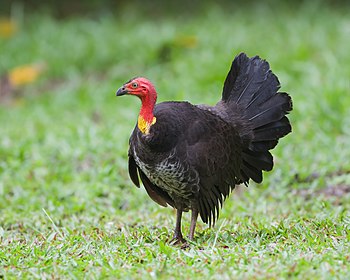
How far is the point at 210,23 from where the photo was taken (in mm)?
14547

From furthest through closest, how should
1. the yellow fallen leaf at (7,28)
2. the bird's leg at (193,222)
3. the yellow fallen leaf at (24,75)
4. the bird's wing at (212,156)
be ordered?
the yellow fallen leaf at (7,28) < the yellow fallen leaf at (24,75) < the bird's leg at (193,222) < the bird's wing at (212,156)

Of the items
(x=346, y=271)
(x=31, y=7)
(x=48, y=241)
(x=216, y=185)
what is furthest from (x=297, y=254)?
(x=31, y=7)

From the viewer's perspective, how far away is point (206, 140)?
5.36 m

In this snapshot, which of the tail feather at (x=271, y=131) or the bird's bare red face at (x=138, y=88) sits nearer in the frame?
the bird's bare red face at (x=138, y=88)

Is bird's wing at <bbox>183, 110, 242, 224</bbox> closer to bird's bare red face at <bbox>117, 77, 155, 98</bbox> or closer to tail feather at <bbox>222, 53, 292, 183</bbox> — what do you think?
tail feather at <bbox>222, 53, 292, 183</bbox>

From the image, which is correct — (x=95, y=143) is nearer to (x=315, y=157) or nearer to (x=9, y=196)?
(x=9, y=196)

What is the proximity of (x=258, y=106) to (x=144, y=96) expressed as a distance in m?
1.21

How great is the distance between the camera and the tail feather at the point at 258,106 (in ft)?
19.5

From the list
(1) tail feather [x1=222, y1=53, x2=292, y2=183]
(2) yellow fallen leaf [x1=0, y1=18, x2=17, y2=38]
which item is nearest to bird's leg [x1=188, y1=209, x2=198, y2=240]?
(1) tail feather [x1=222, y1=53, x2=292, y2=183]

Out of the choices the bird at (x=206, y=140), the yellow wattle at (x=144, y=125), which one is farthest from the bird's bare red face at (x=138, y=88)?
the yellow wattle at (x=144, y=125)

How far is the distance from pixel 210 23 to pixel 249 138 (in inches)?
353

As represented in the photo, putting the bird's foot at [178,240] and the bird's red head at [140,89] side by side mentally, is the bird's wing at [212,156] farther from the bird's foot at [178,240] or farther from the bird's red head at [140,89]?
the bird's red head at [140,89]

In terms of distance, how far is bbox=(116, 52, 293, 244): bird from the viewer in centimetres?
517

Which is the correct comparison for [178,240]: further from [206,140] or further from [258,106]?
[258,106]
